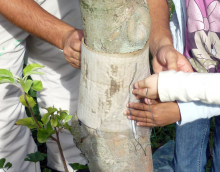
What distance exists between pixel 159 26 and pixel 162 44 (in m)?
0.14

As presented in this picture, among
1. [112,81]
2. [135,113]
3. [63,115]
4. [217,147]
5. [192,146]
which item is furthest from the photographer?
[192,146]

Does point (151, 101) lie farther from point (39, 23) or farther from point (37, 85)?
point (39, 23)

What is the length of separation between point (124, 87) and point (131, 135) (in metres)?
0.20

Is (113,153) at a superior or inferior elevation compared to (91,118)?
inferior

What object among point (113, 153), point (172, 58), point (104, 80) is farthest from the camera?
point (172, 58)

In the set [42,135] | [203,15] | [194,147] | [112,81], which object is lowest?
[194,147]

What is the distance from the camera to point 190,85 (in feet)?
3.15

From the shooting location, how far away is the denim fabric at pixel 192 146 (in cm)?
162

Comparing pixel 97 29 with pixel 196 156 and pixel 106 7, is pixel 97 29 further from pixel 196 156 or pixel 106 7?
pixel 196 156

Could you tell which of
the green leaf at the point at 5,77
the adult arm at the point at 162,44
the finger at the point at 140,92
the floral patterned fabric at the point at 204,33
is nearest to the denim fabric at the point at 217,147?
the floral patterned fabric at the point at 204,33

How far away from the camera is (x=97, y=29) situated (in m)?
0.84

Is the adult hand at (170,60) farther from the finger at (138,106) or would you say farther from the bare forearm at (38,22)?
the bare forearm at (38,22)

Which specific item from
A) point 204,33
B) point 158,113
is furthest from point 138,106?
point 204,33

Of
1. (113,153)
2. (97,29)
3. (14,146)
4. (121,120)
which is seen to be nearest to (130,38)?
(97,29)
